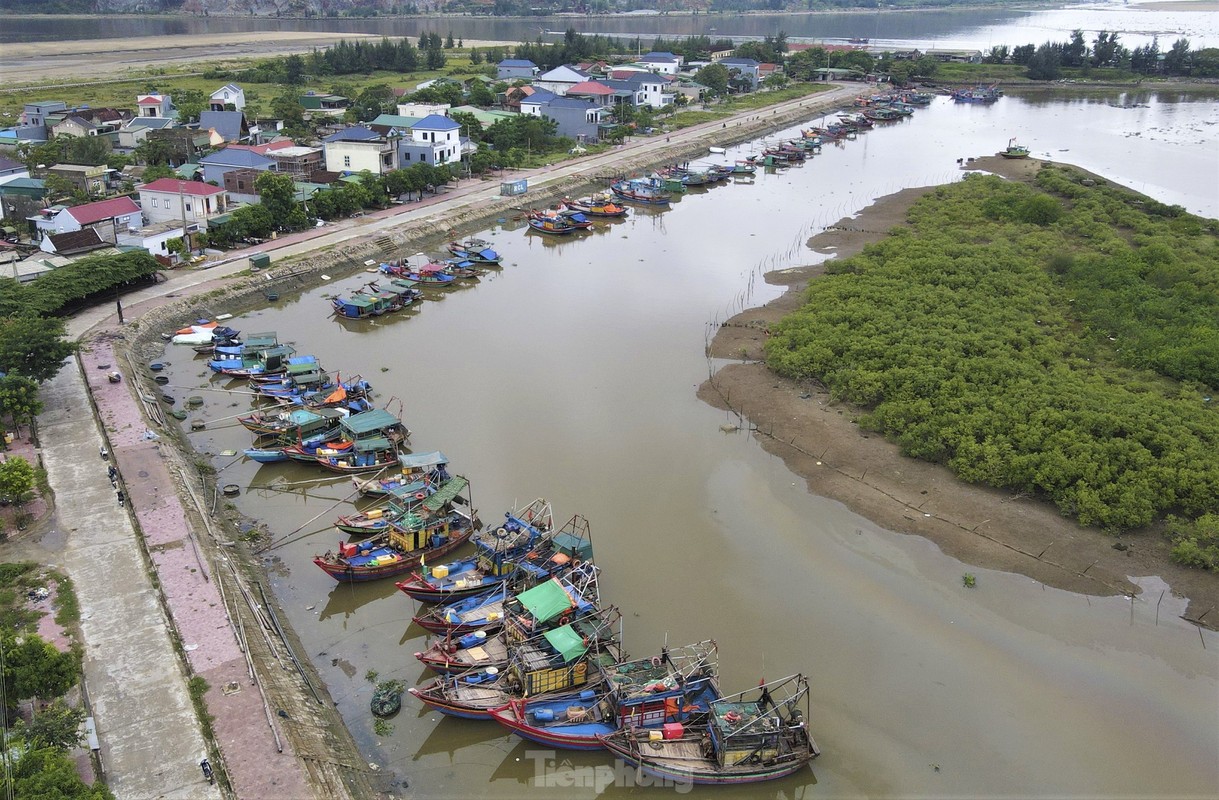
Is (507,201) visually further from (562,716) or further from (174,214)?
(562,716)

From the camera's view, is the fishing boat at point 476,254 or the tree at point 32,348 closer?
the tree at point 32,348

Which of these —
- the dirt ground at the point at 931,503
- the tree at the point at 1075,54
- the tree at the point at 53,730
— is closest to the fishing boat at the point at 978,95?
the tree at the point at 1075,54

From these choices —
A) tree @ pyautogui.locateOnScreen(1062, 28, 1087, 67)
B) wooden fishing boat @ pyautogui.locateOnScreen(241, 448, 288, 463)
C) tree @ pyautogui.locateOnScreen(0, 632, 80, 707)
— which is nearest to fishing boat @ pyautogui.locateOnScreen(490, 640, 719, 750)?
tree @ pyautogui.locateOnScreen(0, 632, 80, 707)

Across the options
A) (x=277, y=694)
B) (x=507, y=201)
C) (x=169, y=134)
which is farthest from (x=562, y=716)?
(x=169, y=134)

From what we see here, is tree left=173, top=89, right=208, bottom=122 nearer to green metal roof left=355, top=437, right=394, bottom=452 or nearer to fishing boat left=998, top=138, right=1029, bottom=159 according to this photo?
green metal roof left=355, top=437, right=394, bottom=452

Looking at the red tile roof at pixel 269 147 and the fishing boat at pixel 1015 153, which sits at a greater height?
A: the red tile roof at pixel 269 147

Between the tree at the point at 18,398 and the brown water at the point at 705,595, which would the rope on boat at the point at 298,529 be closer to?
the brown water at the point at 705,595
